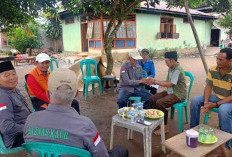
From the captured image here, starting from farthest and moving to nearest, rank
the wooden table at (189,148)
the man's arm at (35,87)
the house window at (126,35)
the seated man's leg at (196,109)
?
the house window at (126,35) < the seated man's leg at (196,109) < the man's arm at (35,87) < the wooden table at (189,148)

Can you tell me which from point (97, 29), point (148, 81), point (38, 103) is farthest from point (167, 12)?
point (38, 103)

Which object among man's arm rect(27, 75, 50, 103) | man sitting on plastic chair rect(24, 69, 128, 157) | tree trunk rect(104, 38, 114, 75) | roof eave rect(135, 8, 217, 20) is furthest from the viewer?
roof eave rect(135, 8, 217, 20)

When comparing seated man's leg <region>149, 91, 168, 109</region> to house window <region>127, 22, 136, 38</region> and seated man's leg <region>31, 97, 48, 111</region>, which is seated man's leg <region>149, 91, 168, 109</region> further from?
house window <region>127, 22, 136, 38</region>

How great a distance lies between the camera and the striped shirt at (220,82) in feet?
10.4

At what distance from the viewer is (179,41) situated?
16859 mm

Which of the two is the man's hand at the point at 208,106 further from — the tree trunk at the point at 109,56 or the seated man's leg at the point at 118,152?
the tree trunk at the point at 109,56

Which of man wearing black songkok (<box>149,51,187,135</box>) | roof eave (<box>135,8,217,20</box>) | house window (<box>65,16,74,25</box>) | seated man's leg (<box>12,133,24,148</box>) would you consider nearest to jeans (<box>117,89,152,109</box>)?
man wearing black songkok (<box>149,51,187,135</box>)

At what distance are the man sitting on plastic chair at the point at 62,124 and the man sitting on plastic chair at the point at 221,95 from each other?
A: 216 centimetres

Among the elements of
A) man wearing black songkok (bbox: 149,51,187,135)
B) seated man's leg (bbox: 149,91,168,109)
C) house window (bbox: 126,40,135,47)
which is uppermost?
house window (bbox: 126,40,135,47)

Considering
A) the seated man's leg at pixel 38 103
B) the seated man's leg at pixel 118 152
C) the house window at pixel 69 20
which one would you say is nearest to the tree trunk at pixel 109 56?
the seated man's leg at pixel 38 103

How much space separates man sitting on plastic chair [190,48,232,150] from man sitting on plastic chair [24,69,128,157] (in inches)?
85.1

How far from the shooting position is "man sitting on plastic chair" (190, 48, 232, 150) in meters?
2.95

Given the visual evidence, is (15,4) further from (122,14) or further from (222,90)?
(222,90)

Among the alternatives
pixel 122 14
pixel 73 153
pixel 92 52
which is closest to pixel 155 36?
pixel 92 52
